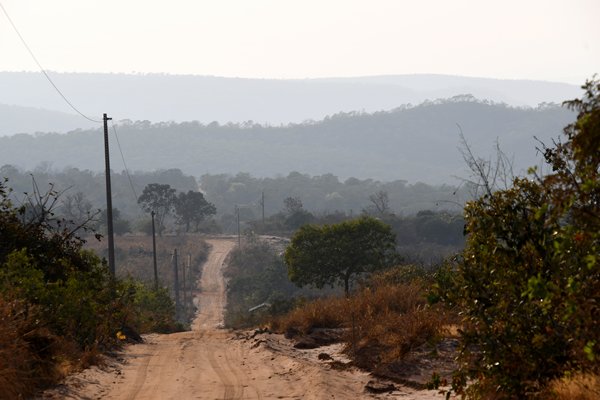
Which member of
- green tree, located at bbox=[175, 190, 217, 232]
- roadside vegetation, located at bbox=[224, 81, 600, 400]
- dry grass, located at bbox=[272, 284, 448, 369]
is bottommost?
green tree, located at bbox=[175, 190, 217, 232]

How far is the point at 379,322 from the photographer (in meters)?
21.7

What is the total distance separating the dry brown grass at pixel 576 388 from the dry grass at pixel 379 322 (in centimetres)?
341

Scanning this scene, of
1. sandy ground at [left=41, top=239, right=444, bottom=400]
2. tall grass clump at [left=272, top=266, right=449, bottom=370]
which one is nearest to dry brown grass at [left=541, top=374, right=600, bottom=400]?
tall grass clump at [left=272, top=266, right=449, bottom=370]

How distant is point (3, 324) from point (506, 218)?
758 cm

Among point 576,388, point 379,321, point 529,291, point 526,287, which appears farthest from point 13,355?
point 379,321

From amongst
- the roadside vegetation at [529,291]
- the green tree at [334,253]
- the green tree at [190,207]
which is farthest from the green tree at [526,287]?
the green tree at [190,207]

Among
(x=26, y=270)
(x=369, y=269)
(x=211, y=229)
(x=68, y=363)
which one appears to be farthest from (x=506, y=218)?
(x=211, y=229)

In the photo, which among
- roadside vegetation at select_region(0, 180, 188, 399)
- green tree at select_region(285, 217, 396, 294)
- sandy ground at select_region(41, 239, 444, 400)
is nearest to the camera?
roadside vegetation at select_region(0, 180, 188, 399)

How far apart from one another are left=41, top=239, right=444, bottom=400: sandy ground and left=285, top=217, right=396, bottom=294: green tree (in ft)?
59.7

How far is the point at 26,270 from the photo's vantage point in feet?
60.9

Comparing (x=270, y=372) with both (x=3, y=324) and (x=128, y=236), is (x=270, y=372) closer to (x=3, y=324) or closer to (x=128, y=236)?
(x=3, y=324)

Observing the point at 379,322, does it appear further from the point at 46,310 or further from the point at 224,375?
the point at 46,310

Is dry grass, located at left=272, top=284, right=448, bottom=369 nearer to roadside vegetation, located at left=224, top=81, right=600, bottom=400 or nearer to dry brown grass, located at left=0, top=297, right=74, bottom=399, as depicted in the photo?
roadside vegetation, located at left=224, top=81, right=600, bottom=400

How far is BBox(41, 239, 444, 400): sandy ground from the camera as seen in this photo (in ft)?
49.5
